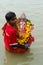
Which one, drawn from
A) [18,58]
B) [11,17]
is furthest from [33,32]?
[11,17]

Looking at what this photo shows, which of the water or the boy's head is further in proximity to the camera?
the water

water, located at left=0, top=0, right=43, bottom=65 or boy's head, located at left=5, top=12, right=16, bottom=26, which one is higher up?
boy's head, located at left=5, top=12, right=16, bottom=26

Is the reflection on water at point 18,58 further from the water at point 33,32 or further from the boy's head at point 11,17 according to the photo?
the boy's head at point 11,17

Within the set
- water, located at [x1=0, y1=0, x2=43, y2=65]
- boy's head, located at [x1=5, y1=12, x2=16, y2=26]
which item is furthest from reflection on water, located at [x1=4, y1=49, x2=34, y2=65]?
boy's head, located at [x1=5, y1=12, x2=16, y2=26]

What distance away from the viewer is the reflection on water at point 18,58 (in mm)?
3977

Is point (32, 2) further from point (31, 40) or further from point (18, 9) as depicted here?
Answer: point (31, 40)

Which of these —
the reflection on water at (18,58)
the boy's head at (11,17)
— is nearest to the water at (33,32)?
the reflection on water at (18,58)

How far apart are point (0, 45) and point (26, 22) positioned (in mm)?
639

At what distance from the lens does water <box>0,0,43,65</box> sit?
401cm

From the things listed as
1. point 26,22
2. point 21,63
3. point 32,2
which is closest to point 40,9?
point 32,2

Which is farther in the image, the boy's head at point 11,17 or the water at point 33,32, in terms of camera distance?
the water at point 33,32

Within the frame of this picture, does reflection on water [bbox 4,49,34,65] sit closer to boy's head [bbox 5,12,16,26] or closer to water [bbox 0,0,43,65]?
water [bbox 0,0,43,65]

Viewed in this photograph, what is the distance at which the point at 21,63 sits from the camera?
396 centimetres

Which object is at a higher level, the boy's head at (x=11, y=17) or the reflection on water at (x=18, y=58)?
the boy's head at (x=11, y=17)
